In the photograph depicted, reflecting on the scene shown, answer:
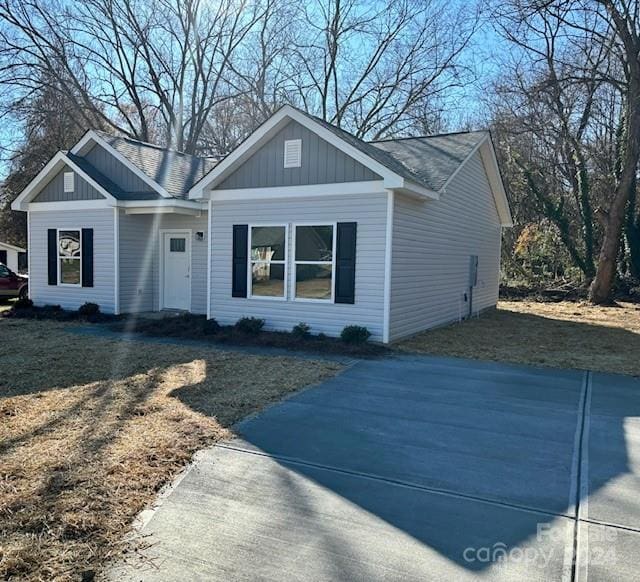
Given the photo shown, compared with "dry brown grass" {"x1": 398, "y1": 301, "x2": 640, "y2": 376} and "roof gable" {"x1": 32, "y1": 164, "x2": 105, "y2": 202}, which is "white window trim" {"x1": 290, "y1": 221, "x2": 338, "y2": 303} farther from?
"roof gable" {"x1": 32, "y1": 164, "x2": 105, "y2": 202}

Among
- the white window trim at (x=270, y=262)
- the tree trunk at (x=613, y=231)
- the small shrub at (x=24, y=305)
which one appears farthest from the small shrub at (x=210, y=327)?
the tree trunk at (x=613, y=231)

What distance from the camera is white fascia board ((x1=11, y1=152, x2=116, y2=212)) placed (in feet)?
43.1

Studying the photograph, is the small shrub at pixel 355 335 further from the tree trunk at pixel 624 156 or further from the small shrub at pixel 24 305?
the tree trunk at pixel 624 156

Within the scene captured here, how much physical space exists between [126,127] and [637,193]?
79.2ft

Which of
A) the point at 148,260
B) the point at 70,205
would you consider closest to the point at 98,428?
the point at 148,260

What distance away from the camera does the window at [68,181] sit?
45.5 ft

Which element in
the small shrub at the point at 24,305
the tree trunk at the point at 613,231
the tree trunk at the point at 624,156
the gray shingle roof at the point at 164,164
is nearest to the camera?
the gray shingle roof at the point at 164,164

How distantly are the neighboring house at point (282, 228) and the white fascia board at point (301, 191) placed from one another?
0.07 ft

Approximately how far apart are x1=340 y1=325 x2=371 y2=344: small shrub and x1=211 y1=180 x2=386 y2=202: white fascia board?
7.96ft

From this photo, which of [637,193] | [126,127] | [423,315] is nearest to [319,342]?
[423,315]

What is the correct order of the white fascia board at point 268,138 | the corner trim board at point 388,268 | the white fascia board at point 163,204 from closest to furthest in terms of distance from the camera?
the white fascia board at point 268,138 < the corner trim board at point 388,268 < the white fascia board at point 163,204

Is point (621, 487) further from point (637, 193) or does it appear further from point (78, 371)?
point (637, 193)

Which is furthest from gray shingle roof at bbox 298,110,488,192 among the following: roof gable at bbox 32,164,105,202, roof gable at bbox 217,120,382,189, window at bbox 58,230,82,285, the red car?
the red car

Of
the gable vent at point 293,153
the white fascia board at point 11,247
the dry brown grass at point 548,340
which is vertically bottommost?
the dry brown grass at point 548,340
